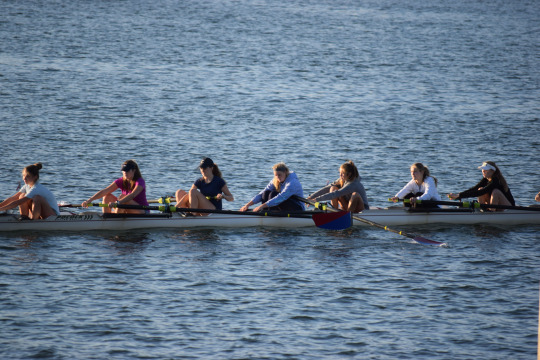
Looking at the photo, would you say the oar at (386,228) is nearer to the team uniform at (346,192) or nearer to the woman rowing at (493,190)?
the team uniform at (346,192)

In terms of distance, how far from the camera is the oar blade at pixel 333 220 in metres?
16.9

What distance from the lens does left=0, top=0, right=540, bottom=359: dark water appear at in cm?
1253

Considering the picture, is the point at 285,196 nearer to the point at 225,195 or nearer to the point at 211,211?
the point at 225,195

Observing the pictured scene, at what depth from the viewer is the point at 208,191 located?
56.8 ft

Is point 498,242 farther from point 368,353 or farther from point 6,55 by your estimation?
point 6,55

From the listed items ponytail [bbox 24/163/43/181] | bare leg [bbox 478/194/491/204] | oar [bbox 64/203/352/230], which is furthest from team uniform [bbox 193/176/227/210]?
bare leg [bbox 478/194/491/204]

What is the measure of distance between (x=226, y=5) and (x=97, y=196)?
203 feet

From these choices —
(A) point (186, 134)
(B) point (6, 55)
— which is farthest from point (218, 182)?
(B) point (6, 55)

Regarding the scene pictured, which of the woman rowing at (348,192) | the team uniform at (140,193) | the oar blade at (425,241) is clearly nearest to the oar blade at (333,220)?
the woman rowing at (348,192)

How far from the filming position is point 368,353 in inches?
464

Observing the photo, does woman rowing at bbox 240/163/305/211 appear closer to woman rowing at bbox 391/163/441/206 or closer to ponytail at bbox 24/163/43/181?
woman rowing at bbox 391/163/441/206

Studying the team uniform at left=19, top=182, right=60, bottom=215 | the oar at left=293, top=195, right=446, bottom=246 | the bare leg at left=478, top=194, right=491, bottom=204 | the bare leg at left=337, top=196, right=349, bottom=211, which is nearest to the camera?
the team uniform at left=19, top=182, right=60, bottom=215

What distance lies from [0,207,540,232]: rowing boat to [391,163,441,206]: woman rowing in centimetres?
32

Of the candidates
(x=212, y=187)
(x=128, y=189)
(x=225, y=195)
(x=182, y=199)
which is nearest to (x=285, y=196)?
(x=225, y=195)
